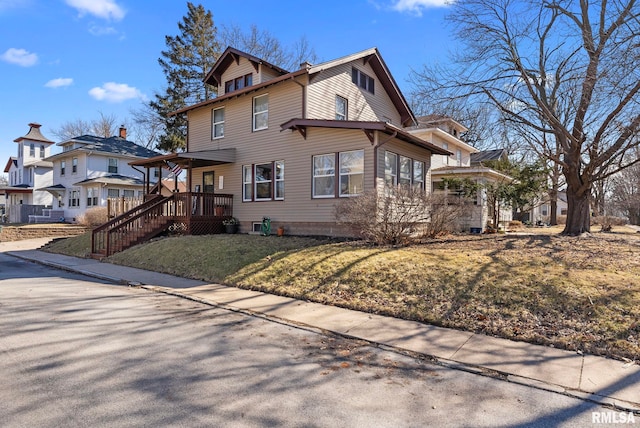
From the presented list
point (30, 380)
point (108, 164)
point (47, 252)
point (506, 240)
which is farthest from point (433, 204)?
point (108, 164)

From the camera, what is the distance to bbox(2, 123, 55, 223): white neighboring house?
38.5m

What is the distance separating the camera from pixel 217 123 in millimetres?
18875

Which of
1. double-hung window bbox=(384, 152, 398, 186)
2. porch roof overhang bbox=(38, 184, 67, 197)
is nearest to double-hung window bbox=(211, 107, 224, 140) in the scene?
double-hung window bbox=(384, 152, 398, 186)

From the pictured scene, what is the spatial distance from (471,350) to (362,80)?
15.8 m

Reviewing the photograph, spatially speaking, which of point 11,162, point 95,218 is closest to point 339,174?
point 95,218

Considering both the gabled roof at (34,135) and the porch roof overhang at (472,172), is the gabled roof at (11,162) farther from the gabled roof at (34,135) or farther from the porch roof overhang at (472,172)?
the porch roof overhang at (472,172)

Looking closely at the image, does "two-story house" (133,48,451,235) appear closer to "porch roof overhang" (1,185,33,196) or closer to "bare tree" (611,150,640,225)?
"porch roof overhang" (1,185,33,196)

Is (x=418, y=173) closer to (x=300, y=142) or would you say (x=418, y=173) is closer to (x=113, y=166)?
(x=300, y=142)

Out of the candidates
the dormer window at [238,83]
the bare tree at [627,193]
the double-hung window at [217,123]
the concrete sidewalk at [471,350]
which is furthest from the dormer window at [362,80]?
the bare tree at [627,193]

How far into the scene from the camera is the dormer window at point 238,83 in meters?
18.5

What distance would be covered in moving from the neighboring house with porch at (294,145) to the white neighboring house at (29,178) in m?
28.3

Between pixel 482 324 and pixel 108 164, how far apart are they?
111 feet

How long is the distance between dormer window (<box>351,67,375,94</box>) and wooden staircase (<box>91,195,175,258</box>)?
32.0 ft

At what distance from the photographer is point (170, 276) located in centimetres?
1046
